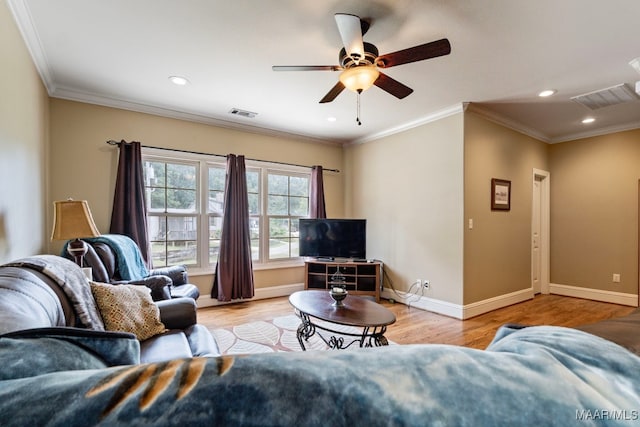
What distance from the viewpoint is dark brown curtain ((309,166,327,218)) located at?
4.94 meters

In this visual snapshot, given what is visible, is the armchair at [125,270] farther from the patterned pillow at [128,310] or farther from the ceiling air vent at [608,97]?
the ceiling air vent at [608,97]

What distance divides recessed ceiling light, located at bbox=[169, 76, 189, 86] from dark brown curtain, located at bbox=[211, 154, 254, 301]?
122cm

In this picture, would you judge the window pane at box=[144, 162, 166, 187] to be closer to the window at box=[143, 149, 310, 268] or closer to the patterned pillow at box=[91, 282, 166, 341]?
the window at box=[143, 149, 310, 268]

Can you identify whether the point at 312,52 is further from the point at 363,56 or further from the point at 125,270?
the point at 125,270

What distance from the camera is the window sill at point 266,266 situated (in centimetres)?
401

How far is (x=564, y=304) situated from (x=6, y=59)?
6.39m

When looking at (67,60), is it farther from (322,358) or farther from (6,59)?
(322,358)

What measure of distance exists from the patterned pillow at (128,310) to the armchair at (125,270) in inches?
15.8

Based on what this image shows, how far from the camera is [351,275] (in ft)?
14.6

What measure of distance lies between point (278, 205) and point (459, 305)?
289cm

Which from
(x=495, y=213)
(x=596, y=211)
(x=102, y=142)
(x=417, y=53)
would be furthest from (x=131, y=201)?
(x=596, y=211)

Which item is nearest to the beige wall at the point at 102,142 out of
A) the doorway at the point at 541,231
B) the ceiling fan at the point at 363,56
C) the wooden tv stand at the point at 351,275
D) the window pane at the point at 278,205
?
the window pane at the point at 278,205

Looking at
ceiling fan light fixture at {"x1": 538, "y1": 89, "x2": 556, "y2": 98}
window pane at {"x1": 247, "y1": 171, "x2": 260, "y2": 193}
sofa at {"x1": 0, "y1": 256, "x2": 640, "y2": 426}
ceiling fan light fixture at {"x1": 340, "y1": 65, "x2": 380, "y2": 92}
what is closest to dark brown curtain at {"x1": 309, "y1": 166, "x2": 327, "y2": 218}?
window pane at {"x1": 247, "y1": 171, "x2": 260, "y2": 193}

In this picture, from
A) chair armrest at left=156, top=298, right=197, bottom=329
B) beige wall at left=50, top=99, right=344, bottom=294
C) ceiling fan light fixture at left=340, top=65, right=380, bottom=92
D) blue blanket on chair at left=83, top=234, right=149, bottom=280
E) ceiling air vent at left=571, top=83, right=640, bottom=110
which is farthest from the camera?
beige wall at left=50, top=99, right=344, bottom=294
